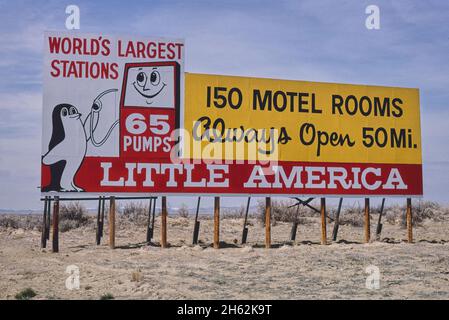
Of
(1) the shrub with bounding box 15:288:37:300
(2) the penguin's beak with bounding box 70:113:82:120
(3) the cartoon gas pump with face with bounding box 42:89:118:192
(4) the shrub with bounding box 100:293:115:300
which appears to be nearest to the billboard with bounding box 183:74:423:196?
(3) the cartoon gas pump with face with bounding box 42:89:118:192

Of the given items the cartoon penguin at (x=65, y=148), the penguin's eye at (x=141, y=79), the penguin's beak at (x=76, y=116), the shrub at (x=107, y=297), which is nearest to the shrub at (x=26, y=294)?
the shrub at (x=107, y=297)

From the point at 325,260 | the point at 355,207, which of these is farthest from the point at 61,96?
the point at 355,207

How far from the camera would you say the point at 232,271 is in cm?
1338

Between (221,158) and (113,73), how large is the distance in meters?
3.93

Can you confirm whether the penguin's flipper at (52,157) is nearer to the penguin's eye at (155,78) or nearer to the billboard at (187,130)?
the billboard at (187,130)

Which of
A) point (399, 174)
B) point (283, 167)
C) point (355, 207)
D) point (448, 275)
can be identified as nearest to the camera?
point (448, 275)

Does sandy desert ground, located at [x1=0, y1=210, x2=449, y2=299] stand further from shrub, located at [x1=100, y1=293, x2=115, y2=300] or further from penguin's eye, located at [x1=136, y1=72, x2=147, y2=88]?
penguin's eye, located at [x1=136, y1=72, x2=147, y2=88]

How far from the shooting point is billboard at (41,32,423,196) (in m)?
16.4

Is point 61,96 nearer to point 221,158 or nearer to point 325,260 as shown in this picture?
point 221,158

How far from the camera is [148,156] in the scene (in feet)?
54.7

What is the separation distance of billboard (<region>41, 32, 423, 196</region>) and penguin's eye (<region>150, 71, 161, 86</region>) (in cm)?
3

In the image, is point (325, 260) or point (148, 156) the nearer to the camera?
point (325, 260)

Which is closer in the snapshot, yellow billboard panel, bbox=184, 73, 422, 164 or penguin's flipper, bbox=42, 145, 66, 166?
penguin's flipper, bbox=42, 145, 66, 166

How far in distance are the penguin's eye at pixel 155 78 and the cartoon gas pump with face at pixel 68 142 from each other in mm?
1628
